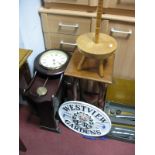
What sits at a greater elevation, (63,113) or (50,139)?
(63,113)

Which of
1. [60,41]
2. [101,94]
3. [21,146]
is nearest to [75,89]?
[101,94]

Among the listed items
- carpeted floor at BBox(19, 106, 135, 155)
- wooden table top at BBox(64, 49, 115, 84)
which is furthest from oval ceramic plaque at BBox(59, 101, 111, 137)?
wooden table top at BBox(64, 49, 115, 84)

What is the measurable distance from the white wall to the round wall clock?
0.14 m

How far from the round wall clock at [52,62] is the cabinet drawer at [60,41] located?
79 mm

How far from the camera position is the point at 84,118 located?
1.29m

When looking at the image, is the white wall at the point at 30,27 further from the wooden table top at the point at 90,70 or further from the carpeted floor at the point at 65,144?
the carpeted floor at the point at 65,144

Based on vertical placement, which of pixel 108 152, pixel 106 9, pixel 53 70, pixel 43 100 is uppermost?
pixel 106 9

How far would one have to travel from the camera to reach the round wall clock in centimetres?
123

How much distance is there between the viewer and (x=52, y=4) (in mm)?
1224

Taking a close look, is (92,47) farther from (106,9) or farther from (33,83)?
(33,83)

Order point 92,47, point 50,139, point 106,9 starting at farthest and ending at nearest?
1. point 50,139
2. point 106,9
3. point 92,47

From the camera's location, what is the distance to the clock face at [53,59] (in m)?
1.25
